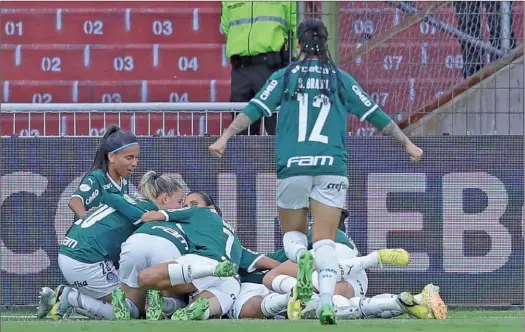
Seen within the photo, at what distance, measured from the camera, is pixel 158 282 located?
878 centimetres

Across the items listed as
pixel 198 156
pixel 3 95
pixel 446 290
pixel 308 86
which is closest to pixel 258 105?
pixel 308 86

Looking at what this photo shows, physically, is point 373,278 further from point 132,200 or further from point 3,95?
point 3,95

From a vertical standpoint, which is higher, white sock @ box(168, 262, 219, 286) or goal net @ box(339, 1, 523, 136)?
goal net @ box(339, 1, 523, 136)

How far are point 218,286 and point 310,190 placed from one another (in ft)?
5.66

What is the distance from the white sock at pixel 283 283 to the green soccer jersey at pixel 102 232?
1055 mm

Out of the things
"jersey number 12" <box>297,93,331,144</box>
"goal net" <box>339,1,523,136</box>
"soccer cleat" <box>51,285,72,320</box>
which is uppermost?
"goal net" <box>339,1,523,136</box>

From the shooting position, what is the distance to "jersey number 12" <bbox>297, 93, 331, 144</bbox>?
24.8 ft

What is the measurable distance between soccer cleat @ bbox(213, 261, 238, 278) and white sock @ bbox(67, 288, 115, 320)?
108cm

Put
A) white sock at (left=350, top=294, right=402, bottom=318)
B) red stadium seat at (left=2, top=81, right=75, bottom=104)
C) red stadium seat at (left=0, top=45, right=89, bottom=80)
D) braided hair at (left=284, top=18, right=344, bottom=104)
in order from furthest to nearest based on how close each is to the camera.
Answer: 1. red stadium seat at (left=0, top=45, right=89, bottom=80)
2. red stadium seat at (left=2, top=81, right=75, bottom=104)
3. white sock at (left=350, top=294, right=402, bottom=318)
4. braided hair at (left=284, top=18, right=344, bottom=104)

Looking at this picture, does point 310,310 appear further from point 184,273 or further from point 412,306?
point 184,273

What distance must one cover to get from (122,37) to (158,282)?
18.5ft

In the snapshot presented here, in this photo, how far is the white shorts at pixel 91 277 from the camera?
9258 millimetres

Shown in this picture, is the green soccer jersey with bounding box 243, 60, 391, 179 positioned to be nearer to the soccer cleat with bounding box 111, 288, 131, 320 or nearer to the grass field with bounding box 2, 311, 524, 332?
the grass field with bounding box 2, 311, 524, 332

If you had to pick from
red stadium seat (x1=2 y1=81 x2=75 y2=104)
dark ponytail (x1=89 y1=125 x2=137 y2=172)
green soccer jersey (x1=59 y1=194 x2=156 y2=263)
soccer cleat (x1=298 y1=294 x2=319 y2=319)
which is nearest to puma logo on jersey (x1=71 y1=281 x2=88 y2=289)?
green soccer jersey (x1=59 y1=194 x2=156 y2=263)
